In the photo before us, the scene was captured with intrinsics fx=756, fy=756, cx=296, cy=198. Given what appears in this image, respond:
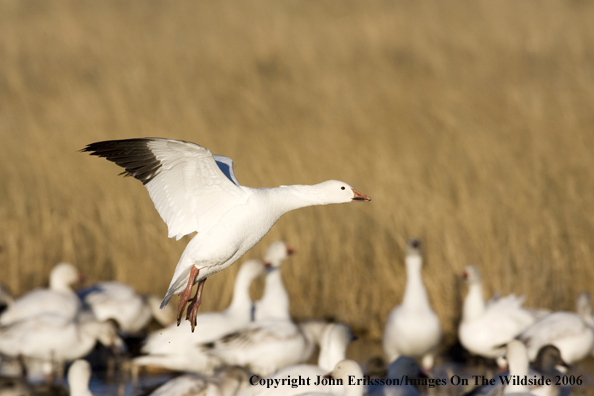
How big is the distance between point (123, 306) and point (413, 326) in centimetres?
277

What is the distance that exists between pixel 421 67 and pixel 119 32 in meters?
5.87

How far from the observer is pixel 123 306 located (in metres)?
7.24

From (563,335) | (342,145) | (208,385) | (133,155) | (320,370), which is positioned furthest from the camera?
(342,145)

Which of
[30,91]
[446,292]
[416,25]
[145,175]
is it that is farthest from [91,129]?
[416,25]

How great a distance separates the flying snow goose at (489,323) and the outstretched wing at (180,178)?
3239 mm

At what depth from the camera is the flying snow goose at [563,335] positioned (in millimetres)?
6281

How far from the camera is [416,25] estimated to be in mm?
14383

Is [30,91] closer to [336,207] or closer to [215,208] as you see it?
[336,207]

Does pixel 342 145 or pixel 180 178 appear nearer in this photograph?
pixel 180 178

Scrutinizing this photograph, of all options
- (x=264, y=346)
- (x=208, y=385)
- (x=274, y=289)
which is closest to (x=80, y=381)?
(x=208, y=385)

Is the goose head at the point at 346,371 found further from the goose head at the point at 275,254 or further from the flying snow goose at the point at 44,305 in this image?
the flying snow goose at the point at 44,305

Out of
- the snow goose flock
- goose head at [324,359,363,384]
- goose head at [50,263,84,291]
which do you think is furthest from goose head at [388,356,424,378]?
goose head at [50,263,84,291]

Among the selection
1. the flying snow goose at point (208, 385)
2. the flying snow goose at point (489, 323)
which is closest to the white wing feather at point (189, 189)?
the flying snow goose at point (208, 385)

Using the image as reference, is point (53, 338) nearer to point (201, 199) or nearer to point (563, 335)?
point (201, 199)
